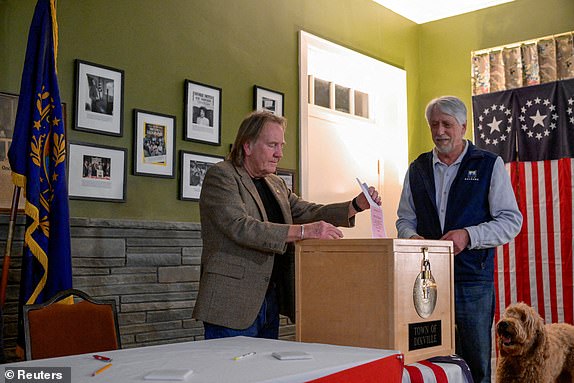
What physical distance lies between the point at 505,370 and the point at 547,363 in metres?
0.17

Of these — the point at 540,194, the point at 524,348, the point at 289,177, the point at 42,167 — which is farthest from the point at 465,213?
the point at 540,194

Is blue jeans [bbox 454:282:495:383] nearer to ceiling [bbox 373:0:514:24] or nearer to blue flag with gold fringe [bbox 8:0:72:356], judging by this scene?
blue flag with gold fringe [bbox 8:0:72:356]

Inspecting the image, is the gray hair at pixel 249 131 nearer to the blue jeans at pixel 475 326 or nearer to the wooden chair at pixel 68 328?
the wooden chair at pixel 68 328

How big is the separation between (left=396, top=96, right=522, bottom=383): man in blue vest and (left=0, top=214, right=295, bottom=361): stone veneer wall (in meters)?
1.33

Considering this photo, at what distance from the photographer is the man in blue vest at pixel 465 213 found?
2.20 meters

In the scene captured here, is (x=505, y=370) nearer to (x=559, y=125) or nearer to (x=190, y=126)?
(x=190, y=126)

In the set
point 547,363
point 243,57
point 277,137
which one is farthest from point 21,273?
point 547,363

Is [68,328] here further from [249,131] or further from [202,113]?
[202,113]

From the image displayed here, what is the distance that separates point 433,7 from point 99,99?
3.16m

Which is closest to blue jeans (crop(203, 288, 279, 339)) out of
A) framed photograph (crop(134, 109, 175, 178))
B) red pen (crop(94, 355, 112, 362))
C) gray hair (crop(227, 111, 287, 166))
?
gray hair (crop(227, 111, 287, 166))

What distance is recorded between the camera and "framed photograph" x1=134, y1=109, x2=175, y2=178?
3.21 meters

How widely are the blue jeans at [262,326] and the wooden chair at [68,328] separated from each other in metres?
0.36

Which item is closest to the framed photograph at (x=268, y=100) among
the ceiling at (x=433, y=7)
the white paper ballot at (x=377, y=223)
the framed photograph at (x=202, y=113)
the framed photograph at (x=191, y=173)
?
the framed photograph at (x=202, y=113)

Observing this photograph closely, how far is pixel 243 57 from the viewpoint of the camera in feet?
12.6
